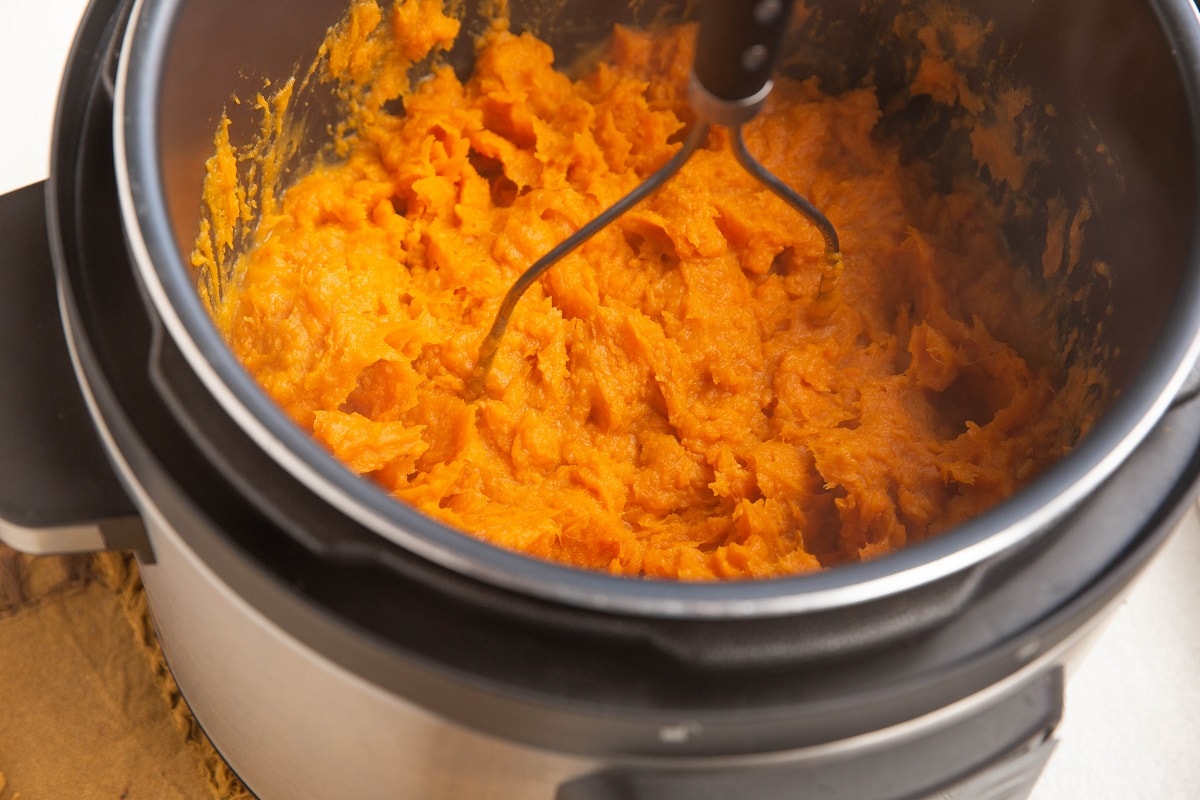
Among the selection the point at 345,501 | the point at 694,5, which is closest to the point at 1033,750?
the point at 345,501

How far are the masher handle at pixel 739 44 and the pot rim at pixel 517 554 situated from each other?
403mm

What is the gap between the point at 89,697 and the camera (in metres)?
1.37

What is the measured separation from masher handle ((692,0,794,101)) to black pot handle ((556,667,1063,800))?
1.84ft

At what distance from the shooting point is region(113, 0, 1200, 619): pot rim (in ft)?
2.33

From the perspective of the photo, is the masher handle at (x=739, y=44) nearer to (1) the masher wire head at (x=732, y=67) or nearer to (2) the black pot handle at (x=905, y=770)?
(1) the masher wire head at (x=732, y=67)

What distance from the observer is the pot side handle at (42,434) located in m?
0.89

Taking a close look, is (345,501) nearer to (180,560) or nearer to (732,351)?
(180,560)

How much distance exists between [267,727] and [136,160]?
1.83 ft

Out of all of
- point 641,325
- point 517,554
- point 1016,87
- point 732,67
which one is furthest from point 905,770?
point 1016,87

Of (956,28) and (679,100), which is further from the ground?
(956,28)

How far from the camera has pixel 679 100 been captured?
164 cm

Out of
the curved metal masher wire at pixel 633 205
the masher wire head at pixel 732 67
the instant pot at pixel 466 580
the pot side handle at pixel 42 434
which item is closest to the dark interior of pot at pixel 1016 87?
the instant pot at pixel 466 580

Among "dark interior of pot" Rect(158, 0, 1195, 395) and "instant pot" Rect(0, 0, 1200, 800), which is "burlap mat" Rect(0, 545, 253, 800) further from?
"dark interior of pot" Rect(158, 0, 1195, 395)

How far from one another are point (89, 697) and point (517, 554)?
0.92 meters
